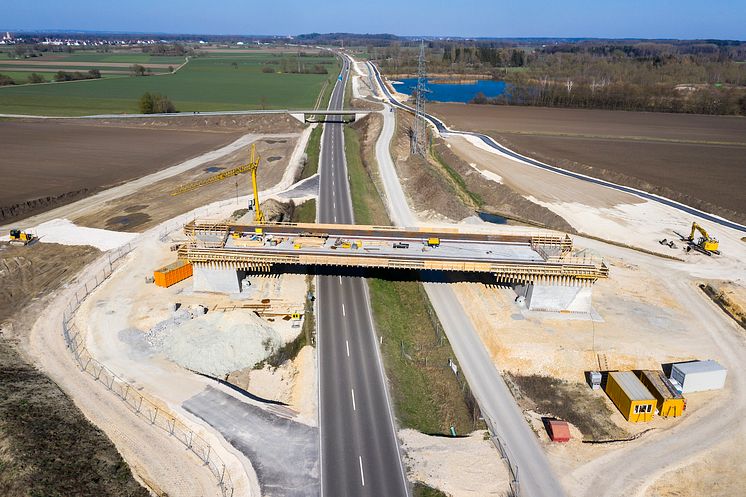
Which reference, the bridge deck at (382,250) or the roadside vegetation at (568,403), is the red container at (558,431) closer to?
the roadside vegetation at (568,403)

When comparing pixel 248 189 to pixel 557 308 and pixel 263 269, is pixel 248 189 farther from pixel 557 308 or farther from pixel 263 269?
pixel 557 308

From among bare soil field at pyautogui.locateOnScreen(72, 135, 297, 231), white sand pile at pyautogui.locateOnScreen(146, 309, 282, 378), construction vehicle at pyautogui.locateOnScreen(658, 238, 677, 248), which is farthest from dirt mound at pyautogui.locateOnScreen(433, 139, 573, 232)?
white sand pile at pyautogui.locateOnScreen(146, 309, 282, 378)

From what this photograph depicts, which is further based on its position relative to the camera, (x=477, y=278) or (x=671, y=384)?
(x=477, y=278)

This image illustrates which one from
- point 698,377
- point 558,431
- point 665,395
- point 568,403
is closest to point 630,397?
point 665,395

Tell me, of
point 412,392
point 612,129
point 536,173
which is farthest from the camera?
point 612,129

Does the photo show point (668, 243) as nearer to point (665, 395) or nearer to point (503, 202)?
point (503, 202)

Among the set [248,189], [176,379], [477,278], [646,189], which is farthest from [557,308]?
[248,189]
